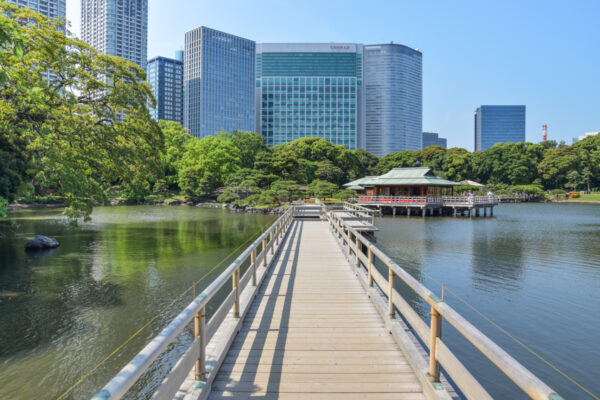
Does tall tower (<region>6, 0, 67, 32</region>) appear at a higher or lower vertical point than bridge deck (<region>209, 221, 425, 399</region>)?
higher

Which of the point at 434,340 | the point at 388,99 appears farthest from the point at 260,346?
the point at 388,99

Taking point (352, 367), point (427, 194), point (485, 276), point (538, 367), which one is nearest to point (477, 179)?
point (427, 194)

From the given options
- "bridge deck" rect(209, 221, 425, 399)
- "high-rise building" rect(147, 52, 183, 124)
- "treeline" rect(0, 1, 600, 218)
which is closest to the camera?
"bridge deck" rect(209, 221, 425, 399)

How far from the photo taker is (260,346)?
4219 millimetres

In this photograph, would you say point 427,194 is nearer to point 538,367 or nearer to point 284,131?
point 538,367

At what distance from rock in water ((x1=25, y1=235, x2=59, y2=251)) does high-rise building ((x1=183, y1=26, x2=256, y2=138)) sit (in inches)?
4579

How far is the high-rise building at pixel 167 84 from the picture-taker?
500 ft

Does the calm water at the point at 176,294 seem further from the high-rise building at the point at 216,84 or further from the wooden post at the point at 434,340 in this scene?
the high-rise building at the point at 216,84

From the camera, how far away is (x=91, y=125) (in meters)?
13.6

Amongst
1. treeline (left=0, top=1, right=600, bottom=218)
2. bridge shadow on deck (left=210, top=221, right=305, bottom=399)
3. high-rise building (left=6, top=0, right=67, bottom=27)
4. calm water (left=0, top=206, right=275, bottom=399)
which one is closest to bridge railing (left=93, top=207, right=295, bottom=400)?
bridge shadow on deck (left=210, top=221, right=305, bottom=399)

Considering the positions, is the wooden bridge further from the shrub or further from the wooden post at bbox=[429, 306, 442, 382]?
the shrub

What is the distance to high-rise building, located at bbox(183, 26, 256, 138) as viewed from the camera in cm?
13188

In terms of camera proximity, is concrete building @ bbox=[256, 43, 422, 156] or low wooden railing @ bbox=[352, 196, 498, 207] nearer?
low wooden railing @ bbox=[352, 196, 498, 207]

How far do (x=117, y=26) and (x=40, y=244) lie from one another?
6255 inches
